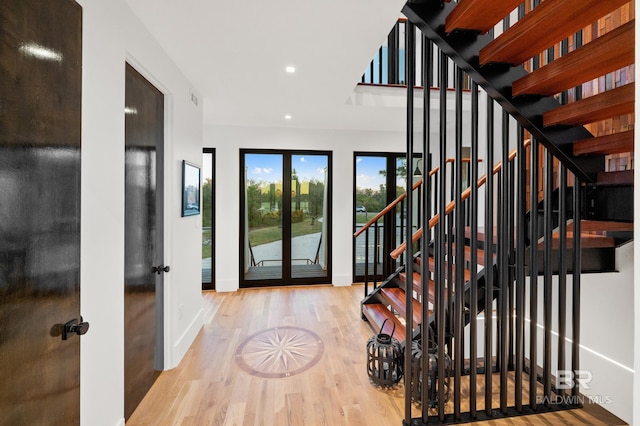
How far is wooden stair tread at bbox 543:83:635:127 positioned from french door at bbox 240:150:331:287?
11.7ft

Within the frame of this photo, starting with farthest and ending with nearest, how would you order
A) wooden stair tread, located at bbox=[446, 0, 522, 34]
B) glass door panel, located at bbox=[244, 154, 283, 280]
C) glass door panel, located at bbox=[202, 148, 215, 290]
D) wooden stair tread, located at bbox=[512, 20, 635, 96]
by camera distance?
1. glass door panel, located at bbox=[244, 154, 283, 280]
2. glass door panel, located at bbox=[202, 148, 215, 290]
3. wooden stair tread, located at bbox=[446, 0, 522, 34]
4. wooden stair tread, located at bbox=[512, 20, 635, 96]

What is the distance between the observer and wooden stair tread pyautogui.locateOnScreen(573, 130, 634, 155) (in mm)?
1622

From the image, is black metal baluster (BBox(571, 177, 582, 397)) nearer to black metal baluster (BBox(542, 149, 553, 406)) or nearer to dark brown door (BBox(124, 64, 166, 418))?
black metal baluster (BBox(542, 149, 553, 406))

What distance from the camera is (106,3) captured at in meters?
1.64

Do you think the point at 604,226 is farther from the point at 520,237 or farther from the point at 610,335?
the point at 610,335

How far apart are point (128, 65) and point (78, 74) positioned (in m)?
0.71

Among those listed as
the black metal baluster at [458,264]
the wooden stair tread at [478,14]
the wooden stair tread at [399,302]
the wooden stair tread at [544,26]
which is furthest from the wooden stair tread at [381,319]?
the wooden stair tread at [478,14]

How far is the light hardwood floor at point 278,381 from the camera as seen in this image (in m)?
2.03

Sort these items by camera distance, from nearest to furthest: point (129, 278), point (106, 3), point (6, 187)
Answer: point (6, 187) < point (106, 3) < point (129, 278)

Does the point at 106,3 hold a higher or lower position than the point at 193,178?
higher

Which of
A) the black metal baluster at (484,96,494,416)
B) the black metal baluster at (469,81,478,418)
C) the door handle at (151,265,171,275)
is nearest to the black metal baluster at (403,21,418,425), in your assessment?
the black metal baluster at (469,81,478,418)

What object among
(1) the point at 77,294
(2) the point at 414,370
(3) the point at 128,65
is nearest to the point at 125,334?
(1) the point at 77,294

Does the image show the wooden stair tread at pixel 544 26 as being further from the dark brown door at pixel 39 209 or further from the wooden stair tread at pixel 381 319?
the wooden stair tread at pixel 381 319

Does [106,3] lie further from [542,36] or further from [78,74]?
[542,36]
